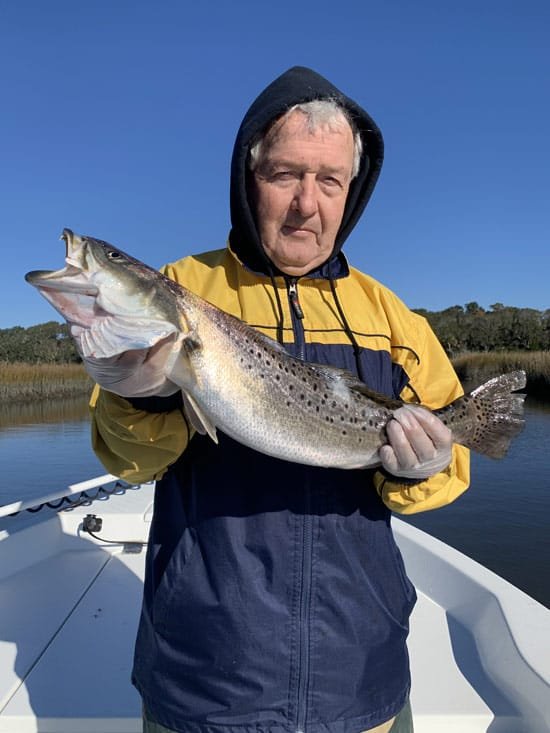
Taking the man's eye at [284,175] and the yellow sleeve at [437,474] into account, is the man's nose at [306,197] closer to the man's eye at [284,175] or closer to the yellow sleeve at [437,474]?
the man's eye at [284,175]

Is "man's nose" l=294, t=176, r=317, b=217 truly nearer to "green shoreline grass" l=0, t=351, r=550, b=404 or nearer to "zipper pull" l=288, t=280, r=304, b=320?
"zipper pull" l=288, t=280, r=304, b=320

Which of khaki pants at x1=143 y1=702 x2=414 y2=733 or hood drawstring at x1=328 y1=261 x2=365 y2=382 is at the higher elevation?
hood drawstring at x1=328 y1=261 x2=365 y2=382

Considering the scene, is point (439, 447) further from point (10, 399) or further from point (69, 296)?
point (10, 399)

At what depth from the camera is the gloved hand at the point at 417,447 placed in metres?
2.48

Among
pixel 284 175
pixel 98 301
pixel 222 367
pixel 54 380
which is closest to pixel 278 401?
pixel 222 367

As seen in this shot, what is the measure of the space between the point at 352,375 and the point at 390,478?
47 centimetres

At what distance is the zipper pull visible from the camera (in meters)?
2.62

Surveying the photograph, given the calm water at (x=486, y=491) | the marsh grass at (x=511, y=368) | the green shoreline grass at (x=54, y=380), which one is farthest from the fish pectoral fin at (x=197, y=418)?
the green shoreline grass at (x=54, y=380)

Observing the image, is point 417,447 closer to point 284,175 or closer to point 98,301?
point 284,175

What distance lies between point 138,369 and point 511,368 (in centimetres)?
4351

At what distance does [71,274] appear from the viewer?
2.32 metres

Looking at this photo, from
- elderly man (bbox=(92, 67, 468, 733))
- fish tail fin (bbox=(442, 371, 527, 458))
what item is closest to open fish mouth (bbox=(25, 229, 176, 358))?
elderly man (bbox=(92, 67, 468, 733))

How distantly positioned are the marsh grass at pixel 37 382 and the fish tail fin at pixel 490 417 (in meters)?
37.2

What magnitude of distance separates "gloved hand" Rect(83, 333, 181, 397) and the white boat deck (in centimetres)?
223
